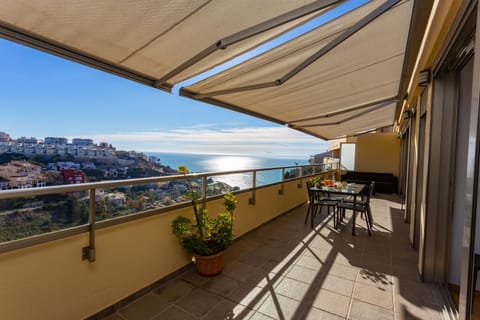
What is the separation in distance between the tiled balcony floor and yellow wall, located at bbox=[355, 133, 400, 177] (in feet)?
22.9

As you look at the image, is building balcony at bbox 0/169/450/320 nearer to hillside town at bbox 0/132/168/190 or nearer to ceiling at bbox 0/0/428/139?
hillside town at bbox 0/132/168/190

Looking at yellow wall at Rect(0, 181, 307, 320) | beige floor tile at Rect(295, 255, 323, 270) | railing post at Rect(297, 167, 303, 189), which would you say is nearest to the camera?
yellow wall at Rect(0, 181, 307, 320)

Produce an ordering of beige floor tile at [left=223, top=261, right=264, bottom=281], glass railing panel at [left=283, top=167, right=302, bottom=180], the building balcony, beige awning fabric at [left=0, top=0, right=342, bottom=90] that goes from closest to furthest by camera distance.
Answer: beige awning fabric at [left=0, top=0, right=342, bottom=90] < the building balcony < beige floor tile at [left=223, top=261, right=264, bottom=281] < glass railing panel at [left=283, top=167, right=302, bottom=180]

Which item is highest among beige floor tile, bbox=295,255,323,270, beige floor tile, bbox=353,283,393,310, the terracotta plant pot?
the terracotta plant pot

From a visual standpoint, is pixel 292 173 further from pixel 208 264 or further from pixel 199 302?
pixel 199 302

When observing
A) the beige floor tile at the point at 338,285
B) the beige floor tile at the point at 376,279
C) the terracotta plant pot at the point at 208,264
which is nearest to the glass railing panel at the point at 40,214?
the terracotta plant pot at the point at 208,264

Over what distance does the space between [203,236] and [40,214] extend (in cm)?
148

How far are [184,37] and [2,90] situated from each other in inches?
229

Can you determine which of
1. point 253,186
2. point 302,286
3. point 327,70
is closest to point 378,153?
point 253,186

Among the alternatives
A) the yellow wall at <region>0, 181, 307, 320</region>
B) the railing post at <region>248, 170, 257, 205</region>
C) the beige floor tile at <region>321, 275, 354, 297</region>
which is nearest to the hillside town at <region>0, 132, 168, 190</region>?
the yellow wall at <region>0, 181, 307, 320</region>

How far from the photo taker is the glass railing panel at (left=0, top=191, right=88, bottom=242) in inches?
57.2

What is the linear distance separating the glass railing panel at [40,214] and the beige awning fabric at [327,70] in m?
1.66

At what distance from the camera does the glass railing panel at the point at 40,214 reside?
145 cm

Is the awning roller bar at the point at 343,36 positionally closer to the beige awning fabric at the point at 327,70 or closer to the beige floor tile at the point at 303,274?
the beige awning fabric at the point at 327,70
